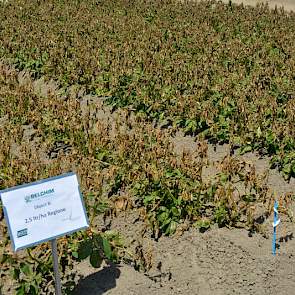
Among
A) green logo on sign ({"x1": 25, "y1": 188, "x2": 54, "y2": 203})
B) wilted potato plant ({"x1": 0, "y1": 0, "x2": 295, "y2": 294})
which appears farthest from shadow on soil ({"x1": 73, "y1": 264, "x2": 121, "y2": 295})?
green logo on sign ({"x1": 25, "y1": 188, "x2": 54, "y2": 203})

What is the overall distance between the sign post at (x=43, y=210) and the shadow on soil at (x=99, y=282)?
0.70 m

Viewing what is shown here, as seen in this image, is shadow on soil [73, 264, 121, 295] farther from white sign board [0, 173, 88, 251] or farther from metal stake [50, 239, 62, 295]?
white sign board [0, 173, 88, 251]

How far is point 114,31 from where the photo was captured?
1057 centimetres

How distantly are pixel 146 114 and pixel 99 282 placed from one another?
3.25m

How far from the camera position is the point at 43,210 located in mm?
3477

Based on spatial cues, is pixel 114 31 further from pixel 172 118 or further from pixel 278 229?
pixel 278 229

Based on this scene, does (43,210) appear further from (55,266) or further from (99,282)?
(99,282)

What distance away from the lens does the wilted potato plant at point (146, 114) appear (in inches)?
195

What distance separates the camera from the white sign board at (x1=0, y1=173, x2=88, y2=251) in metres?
3.39

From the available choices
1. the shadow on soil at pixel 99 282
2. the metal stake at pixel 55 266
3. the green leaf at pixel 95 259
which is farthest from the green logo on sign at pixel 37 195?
the shadow on soil at pixel 99 282

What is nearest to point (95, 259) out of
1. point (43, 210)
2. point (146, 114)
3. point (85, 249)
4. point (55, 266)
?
point (85, 249)

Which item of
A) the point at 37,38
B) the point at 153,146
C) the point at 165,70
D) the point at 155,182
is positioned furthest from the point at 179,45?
the point at 155,182

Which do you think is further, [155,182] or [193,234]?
[155,182]

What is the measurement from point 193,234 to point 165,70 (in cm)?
391
